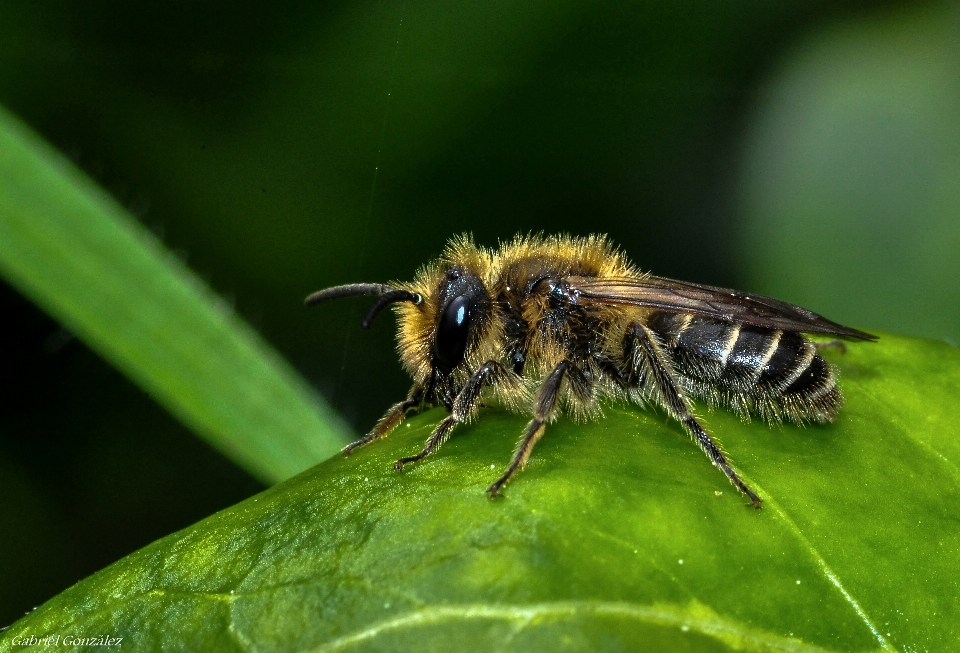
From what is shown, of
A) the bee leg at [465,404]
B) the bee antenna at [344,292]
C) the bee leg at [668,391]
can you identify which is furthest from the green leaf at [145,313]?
the bee leg at [668,391]

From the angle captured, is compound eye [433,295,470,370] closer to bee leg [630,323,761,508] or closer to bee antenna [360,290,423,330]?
bee antenna [360,290,423,330]

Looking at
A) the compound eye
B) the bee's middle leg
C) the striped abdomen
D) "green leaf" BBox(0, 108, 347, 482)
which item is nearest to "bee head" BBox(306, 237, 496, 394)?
the compound eye

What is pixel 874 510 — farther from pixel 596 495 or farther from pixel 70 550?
pixel 70 550

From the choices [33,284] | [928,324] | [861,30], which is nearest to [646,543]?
[33,284]

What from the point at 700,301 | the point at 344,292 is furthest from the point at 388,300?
the point at 700,301
